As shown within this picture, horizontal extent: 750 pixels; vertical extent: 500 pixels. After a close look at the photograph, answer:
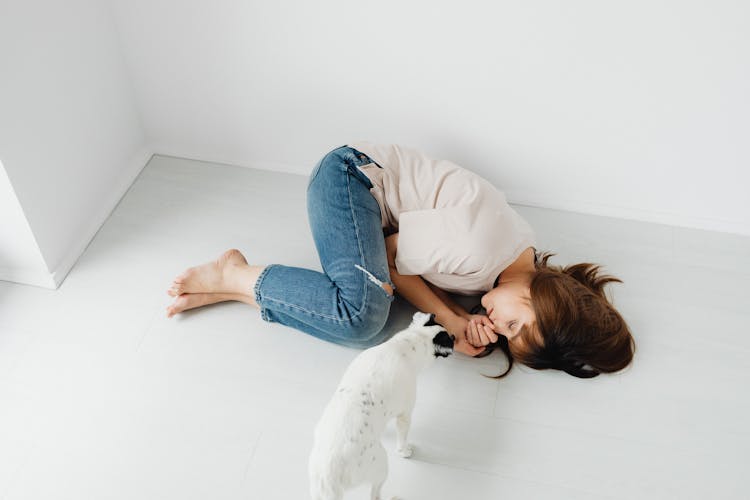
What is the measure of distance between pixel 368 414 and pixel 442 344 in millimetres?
245

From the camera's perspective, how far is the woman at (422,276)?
1365 mm

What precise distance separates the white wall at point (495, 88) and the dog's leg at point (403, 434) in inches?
28.1

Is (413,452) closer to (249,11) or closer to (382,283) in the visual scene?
(382,283)

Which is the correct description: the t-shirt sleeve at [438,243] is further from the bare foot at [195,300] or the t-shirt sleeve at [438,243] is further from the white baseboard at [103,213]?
the white baseboard at [103,213]

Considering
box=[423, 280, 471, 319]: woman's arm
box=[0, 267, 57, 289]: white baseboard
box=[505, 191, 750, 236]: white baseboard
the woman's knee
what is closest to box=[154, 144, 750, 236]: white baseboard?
box=[505, 191, 750, 236]: white baseboard

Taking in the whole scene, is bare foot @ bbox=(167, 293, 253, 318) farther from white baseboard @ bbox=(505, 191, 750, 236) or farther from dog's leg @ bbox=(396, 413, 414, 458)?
white baseboard @ bbox=(505, 191, 750, 236)

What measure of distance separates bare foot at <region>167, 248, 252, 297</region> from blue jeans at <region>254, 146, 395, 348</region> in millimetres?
54

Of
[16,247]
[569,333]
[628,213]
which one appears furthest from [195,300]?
[628,213]

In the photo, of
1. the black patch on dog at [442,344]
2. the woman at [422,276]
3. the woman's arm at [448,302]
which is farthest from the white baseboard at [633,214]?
the black patch on dog at [442,344]

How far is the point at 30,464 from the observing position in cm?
129

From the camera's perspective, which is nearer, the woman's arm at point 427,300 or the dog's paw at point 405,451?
the dog's paw at point 405,451

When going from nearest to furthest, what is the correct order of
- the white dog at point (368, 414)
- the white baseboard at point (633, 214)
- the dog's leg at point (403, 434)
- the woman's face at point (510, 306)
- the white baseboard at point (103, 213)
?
the white dog at point (368, 414) < the dog's leg at point (403, 434) < the woman's face at point (510, 306) < the white baseboard at point (103, 213) < the white baseboard at point (633, 214)

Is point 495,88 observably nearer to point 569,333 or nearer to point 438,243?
point 438,243

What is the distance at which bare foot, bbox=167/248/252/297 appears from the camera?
4.92 feet
